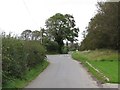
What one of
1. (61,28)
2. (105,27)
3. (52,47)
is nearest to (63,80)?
(105,27)

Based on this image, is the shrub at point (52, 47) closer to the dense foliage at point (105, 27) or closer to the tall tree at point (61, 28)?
the tall tree at point (61, 28)

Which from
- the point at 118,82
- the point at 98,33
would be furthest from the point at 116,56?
the point at 118,82

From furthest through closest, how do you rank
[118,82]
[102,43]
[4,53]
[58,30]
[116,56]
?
[58,30], [102,43], [116,56], [118,82], [4,53]

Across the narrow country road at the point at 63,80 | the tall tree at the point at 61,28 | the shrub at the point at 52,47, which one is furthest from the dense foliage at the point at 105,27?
the tall tree at the point at 61,28

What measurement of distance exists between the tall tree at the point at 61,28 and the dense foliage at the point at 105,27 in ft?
173

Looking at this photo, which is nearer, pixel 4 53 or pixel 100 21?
pixel 4 53

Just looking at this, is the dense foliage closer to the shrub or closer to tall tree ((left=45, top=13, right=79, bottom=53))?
the shrub

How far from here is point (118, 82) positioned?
62.3 ft

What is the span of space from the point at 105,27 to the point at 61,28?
214 feet

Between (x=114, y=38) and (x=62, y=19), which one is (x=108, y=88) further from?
(x=62, y=19)

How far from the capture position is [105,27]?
49062 mm

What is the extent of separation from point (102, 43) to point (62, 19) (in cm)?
6101

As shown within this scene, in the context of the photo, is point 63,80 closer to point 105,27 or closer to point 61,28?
point 105,27

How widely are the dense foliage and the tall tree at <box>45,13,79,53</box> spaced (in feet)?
173
